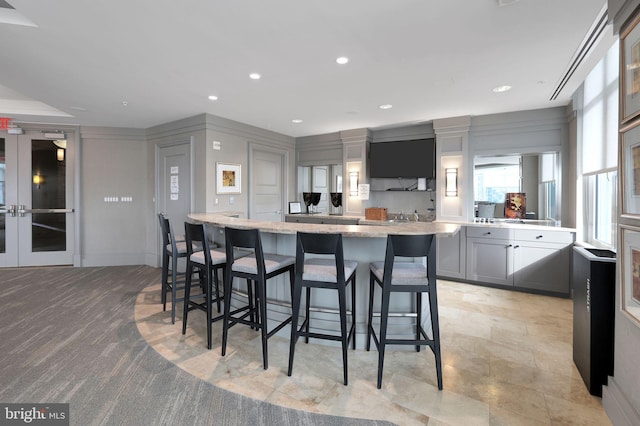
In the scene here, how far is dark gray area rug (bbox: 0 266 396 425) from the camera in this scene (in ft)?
5.78

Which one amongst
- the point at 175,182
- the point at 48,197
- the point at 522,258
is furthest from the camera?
the point at 48,197

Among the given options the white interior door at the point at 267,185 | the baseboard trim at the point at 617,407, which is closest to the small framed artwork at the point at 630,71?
the baseboard trim at the point at 617,407

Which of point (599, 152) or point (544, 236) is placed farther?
point (544, 236)

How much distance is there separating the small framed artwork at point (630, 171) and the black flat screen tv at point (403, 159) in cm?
345

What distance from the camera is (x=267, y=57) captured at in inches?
110

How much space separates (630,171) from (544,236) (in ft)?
9.11

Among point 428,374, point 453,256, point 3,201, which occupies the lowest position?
point 428,374

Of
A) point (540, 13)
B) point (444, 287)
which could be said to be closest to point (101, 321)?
point (444, 287)

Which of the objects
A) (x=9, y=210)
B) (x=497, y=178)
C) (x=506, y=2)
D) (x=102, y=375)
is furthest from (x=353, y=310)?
(x=9, y=210)

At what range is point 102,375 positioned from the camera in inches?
85.3

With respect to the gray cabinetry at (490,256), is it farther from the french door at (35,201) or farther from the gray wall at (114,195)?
the french door at (35,201)

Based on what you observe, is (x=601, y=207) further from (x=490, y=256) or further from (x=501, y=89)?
(x=501, y=89)

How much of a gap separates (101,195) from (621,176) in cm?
696

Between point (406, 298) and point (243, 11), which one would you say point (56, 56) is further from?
point (406, 298)
